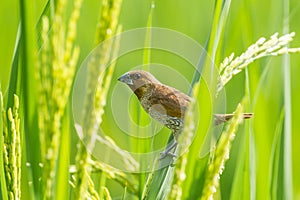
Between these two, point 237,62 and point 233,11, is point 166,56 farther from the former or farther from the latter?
point 237,62

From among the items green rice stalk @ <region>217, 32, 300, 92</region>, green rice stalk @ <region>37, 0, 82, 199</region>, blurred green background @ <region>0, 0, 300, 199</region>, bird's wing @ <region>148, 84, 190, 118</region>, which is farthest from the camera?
blurred green background @ <region>0, 0, 300, 199</region>

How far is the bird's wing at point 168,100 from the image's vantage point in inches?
45.6

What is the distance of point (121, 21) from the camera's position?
8.70 ft

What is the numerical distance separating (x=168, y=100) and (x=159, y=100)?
17 millimetres

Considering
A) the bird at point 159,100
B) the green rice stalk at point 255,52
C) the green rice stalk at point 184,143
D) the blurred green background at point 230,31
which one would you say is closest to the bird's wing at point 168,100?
the bird at point 159,100

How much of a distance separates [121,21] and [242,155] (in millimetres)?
1495

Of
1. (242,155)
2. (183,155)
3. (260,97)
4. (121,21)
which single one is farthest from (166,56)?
(183,155)

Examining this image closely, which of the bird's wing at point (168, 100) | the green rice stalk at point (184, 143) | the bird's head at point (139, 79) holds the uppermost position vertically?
the bird's head at point (139, 79)

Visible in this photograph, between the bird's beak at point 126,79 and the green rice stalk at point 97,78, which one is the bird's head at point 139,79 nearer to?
the bird's beak at point 126,79

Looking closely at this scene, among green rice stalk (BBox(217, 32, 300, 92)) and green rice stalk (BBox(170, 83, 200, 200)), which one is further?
green rice stalk (BBox(217, 32, 300, 92))

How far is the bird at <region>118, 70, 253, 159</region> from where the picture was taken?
1.17m

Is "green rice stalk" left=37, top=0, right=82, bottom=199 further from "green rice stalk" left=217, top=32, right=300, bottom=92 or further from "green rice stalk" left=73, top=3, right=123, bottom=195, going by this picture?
"green rice stalk" left=217, top=32, right=300, bottom=92

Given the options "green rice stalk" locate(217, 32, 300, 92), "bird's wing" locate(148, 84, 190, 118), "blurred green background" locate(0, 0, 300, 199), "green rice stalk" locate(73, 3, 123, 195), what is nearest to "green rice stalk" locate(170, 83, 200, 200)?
"green rice stalk" locate(73, 3, 123, 195)

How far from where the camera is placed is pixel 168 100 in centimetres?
119
